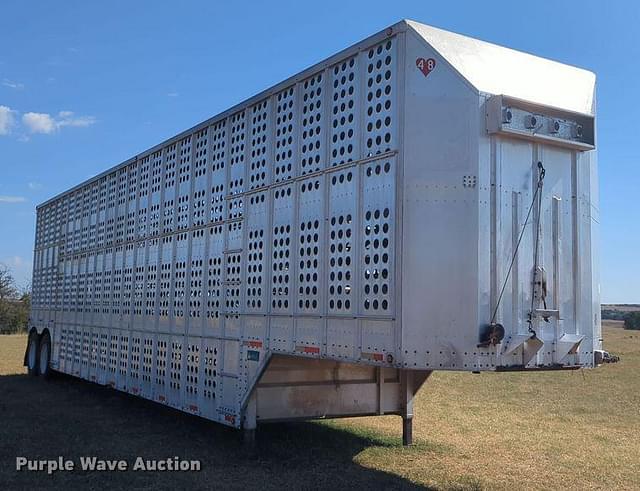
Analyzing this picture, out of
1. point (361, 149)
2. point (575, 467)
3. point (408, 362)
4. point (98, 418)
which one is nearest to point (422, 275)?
point (408, 362)

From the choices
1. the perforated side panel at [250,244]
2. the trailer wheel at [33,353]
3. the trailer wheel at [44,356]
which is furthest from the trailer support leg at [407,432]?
the trailer wheel at [33,353]

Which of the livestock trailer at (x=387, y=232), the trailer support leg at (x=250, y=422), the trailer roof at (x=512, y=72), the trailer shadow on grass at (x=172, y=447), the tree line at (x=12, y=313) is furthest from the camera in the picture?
the tree line at (x=12, y=313)

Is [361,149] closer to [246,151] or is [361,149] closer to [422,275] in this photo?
[422,275]

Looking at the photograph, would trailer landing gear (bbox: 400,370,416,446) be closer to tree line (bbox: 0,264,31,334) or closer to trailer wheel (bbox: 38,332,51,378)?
trailer wheel (bbox: 38,332,51,378)

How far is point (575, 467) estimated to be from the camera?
26.2ft

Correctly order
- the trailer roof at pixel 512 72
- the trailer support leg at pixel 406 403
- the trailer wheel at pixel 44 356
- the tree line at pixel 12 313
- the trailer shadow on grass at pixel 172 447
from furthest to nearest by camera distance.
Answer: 1. the tree line at pixel 12 313
2. the trailer wheel at pixel 44 356
3. the trailer support leg at pixel 406 403
4. the trailer shadow on grass at pixel 172 447
5. the trailer roof at pixel 512 72

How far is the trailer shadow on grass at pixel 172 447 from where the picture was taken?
23.1ft

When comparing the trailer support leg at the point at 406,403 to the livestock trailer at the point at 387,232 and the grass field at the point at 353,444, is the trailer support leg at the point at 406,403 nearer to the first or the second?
the livestock trailer at the point at 387,232

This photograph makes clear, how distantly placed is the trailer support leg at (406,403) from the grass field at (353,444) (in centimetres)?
18

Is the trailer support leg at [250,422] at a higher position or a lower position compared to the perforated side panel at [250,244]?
lower

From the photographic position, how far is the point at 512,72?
613 cm

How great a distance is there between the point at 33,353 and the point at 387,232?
12.8 m

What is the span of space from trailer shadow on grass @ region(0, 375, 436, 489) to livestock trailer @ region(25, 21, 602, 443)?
52cm

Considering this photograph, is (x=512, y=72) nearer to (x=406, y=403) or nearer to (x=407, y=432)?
(x=406, y=403)
